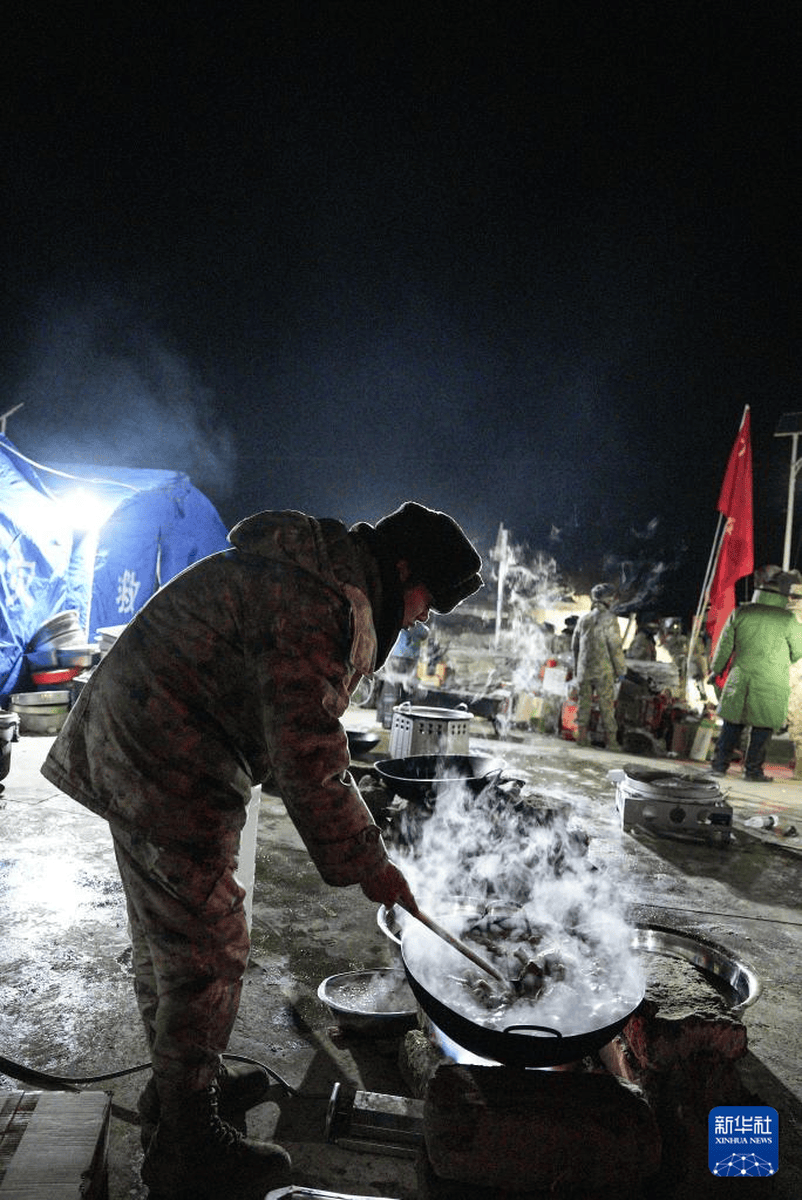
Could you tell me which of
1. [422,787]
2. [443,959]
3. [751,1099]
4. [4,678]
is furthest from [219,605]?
[4,678]

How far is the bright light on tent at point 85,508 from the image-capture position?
1150cm

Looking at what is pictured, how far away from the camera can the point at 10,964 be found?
3525 millimetres

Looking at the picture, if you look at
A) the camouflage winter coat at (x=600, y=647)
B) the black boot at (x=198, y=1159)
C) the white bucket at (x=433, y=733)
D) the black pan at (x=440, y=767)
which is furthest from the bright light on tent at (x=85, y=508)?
the black boot at (x=198, y=1159)

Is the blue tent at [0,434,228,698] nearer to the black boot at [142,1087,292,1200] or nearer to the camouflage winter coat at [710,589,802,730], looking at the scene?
the black boot at [142,1087,292,1200]

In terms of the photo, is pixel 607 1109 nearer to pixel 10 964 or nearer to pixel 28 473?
pixel 10 964

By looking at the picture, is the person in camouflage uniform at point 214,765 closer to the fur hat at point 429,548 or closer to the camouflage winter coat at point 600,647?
the fur hat at point 429,548

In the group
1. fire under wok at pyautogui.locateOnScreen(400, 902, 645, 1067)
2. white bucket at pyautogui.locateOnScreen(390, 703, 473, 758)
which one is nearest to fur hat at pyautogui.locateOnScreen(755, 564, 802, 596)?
white bucket at pyautogui.locateOnScreen(390, 703, 473, 758)

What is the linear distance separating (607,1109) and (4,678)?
9.87 metres

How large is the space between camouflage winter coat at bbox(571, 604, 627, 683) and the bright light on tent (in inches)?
352

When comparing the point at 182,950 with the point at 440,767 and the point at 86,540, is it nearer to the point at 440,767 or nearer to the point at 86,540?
the point at 440,767

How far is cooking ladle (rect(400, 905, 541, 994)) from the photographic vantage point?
2219mm

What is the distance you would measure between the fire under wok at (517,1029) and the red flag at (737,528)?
11108 millimetres

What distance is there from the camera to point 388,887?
2.09 meters

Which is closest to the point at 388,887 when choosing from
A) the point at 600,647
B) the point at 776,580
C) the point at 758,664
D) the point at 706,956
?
the point at 706,956
